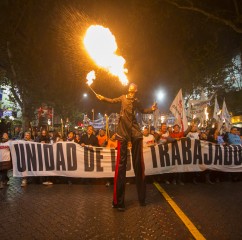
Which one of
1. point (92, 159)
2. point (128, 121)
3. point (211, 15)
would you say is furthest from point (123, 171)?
point (211, 15)

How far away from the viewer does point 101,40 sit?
23.4ft

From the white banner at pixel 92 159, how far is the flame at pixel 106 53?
3.09 metres

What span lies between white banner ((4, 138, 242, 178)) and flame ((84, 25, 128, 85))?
3.09 meters

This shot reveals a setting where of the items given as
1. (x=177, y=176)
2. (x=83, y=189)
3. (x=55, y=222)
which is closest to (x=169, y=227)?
(x=55, y=222)

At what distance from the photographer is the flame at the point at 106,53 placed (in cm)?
677

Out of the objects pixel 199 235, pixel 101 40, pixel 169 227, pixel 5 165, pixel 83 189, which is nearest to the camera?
pixel 199 235

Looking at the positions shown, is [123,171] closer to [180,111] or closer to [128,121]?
[128,121]

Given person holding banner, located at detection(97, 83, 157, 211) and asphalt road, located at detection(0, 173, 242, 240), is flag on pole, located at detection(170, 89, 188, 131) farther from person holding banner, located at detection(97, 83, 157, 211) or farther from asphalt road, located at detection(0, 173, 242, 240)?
person holding banner, located at detection(97, 83, 157, 211)

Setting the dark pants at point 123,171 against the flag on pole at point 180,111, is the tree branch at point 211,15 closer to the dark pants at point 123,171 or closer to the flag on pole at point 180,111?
the flag on pole at point 180,111

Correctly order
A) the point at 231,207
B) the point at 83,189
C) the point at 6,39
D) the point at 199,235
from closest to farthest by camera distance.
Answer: the point at 199,235 → the point at 231,207 → the point at 83,189 → the point at 6,39

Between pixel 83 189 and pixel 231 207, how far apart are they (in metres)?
3.88

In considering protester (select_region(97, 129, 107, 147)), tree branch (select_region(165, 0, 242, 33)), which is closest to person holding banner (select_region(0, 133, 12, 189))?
protester (select_region(97, 129, 107, 147))

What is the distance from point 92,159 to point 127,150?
119 inches

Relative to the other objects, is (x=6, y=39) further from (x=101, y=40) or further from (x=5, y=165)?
(x=101, y=40)
